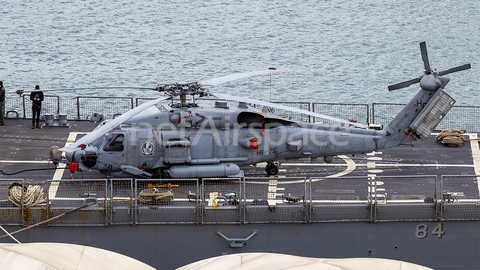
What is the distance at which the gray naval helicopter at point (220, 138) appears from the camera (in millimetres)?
27969

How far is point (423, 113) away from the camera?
29.4 metres

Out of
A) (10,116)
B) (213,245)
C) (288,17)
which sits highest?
(288,17)

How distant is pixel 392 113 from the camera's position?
60.2 meters

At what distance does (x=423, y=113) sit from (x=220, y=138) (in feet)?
24.6

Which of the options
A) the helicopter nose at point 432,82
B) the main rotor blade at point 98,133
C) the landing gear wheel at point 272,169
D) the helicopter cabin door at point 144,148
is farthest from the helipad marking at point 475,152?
the main rotor blade at point 98,133

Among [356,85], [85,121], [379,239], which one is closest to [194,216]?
[379,239]

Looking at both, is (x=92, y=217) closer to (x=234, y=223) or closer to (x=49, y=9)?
(x=234, y=223)

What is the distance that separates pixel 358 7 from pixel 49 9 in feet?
110

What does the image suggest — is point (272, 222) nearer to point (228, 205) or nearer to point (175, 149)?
point (228, 205)

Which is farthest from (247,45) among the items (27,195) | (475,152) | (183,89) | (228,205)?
(27,195)

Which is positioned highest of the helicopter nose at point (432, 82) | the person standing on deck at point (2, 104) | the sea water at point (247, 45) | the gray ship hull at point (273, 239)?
the sea water at point (247, 45)

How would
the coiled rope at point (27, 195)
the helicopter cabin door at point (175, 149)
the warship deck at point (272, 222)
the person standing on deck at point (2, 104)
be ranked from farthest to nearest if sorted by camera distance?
the person standing on deck at point (2, 104)
the helicopter cabin door at point (175, 149)
the warship deck at point (272, 222)
the coiled rope at point (27, 195)

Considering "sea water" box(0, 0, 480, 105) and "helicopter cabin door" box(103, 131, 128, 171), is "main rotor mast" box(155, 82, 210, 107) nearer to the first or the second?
"helicopter cabin door" box(103, 131, 128, 171)

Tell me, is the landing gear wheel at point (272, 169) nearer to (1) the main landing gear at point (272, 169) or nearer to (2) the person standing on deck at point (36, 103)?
(1) the main landing gear at point (272, 169)
